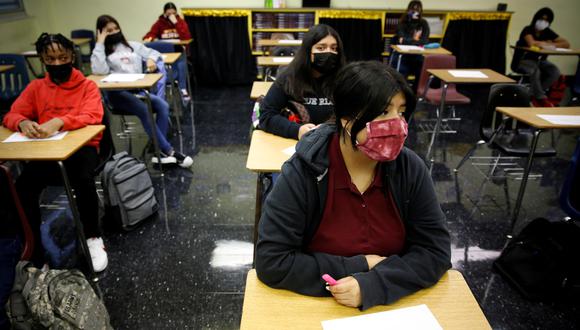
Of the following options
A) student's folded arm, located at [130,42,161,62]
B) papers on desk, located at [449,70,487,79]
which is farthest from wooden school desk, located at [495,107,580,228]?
student's folded arm, located at [130,42,161,62]

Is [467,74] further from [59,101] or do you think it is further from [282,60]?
[59,101]

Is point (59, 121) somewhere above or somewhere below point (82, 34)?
below

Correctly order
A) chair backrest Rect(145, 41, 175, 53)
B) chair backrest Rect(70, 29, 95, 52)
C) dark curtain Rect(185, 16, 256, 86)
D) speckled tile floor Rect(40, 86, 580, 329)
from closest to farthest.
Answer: speckled tile floor Rect(40, 86, 580, 329) → chair backrest Rect(145, 41, 175, 53) → chair backrest Rect(70, 29, 95, 52) → dark curtain Rect(185, 16, 256, 86)

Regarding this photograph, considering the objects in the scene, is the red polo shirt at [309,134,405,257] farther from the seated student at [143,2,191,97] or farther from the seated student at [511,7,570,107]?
the seated student at [143,2,191,97]

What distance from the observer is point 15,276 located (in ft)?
4.42

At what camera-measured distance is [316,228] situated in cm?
104

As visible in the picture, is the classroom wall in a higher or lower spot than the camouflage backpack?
higher

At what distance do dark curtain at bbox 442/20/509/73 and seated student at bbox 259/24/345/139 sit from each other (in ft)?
16.5

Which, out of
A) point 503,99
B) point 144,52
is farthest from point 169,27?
point 503,99

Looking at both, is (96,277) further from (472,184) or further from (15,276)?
(472,184)

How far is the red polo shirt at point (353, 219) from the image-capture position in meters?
1.02

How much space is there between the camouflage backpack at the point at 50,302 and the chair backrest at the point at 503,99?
290 centimetres

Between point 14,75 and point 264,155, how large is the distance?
3.64 m

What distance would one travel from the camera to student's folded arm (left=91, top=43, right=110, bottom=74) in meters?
3.17
